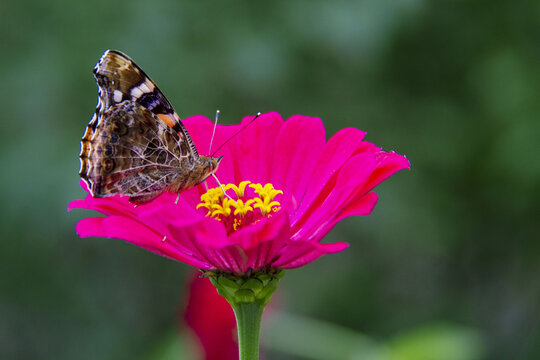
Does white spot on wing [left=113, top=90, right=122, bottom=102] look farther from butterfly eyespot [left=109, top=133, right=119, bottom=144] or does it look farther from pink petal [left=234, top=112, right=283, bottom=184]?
pink petal [left=234, top=112, right=283, bottom=184]

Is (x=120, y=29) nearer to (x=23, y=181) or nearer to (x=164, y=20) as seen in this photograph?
(x=164, y=20)

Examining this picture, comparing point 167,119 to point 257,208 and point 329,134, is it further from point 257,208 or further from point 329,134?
point 329,134

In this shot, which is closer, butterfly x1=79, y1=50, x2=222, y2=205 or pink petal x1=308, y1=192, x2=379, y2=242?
pink petal x1=308, y1=192, x2=379, y2=242

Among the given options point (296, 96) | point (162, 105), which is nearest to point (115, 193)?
point (162, 105)

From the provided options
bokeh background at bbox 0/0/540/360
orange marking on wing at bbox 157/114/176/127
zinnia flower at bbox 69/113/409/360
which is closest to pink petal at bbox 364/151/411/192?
zinnia flower at bbox 69/113/409/360

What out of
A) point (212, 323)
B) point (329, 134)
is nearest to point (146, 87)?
point (212, 323)

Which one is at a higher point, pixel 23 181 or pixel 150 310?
pixel 23 181

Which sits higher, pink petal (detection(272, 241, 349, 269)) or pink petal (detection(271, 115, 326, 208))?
pink petal (detection(271, 115, 326, 208))
